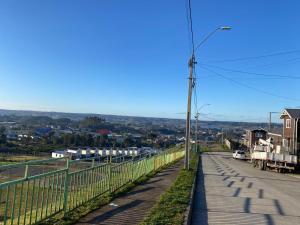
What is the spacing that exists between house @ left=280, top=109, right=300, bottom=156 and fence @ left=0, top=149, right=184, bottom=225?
35491 millimetres

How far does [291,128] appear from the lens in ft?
163

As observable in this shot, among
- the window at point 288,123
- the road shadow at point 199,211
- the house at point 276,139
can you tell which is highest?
the window at point 288,123

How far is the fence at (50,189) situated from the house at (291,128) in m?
35.5

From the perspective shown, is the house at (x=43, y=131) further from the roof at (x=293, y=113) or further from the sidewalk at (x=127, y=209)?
the sidewalk at (x=127, y=209)

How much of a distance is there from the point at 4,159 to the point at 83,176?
3414 centimetres

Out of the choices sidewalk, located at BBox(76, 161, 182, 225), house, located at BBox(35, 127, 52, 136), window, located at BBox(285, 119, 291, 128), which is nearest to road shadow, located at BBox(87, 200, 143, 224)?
sidewalk, located at BBox(76, 161, 182, 225)

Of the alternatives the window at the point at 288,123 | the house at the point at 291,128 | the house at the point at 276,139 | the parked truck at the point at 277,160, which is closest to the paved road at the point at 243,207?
the parked truck at the point at 277,160

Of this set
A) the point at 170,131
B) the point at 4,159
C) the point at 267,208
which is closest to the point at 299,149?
the point at 4,159

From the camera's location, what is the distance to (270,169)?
39.4 meters

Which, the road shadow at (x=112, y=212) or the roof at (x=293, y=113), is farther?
the roof at (x=293, y=113)

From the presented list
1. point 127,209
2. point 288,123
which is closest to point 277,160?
point 288,123

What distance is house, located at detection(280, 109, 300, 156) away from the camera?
1858 inches

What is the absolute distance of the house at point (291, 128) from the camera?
47188 millimetres

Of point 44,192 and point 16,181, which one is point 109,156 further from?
point 16,181
